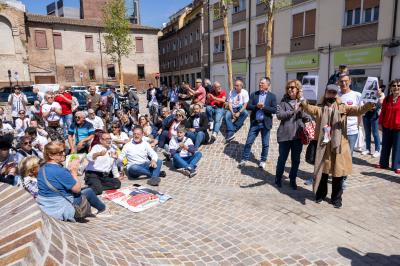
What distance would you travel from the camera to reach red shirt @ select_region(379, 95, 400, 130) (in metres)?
6.57

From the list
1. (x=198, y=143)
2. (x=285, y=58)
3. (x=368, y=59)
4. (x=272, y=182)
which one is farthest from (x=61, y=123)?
(x=285, y=58)

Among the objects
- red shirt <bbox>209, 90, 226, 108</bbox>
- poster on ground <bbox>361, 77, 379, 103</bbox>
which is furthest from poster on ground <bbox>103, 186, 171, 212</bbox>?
poster on ground <bbox>361, 77, 379, 103</bbox>

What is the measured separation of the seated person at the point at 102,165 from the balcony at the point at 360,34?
675 inches

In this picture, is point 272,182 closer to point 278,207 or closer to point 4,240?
point 278,207

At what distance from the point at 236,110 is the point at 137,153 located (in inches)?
155

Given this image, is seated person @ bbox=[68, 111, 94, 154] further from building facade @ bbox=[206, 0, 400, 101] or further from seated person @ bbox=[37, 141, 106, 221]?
building facade @ bbox=[206, 0, 400, 101]

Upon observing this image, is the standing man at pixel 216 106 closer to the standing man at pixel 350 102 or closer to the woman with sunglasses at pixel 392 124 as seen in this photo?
the standing man at pixel 350 102

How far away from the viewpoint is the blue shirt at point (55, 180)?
4.14m

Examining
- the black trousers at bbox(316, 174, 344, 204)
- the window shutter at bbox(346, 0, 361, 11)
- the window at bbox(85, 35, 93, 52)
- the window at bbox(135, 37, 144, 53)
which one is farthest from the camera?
the window at bbox(135, 37, 144, 53)

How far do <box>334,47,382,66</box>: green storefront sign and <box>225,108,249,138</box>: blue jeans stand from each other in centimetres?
1195

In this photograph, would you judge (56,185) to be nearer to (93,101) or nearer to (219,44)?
(93,101)

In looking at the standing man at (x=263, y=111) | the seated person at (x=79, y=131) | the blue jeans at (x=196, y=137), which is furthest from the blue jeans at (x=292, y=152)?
the seated person at (x=79, y=131)

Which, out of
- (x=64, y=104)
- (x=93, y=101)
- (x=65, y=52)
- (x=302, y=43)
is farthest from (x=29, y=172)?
(x=65, y=52)

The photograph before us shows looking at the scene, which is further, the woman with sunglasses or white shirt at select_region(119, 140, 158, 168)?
white shirt at select_region(119, 140, 158, 168)
